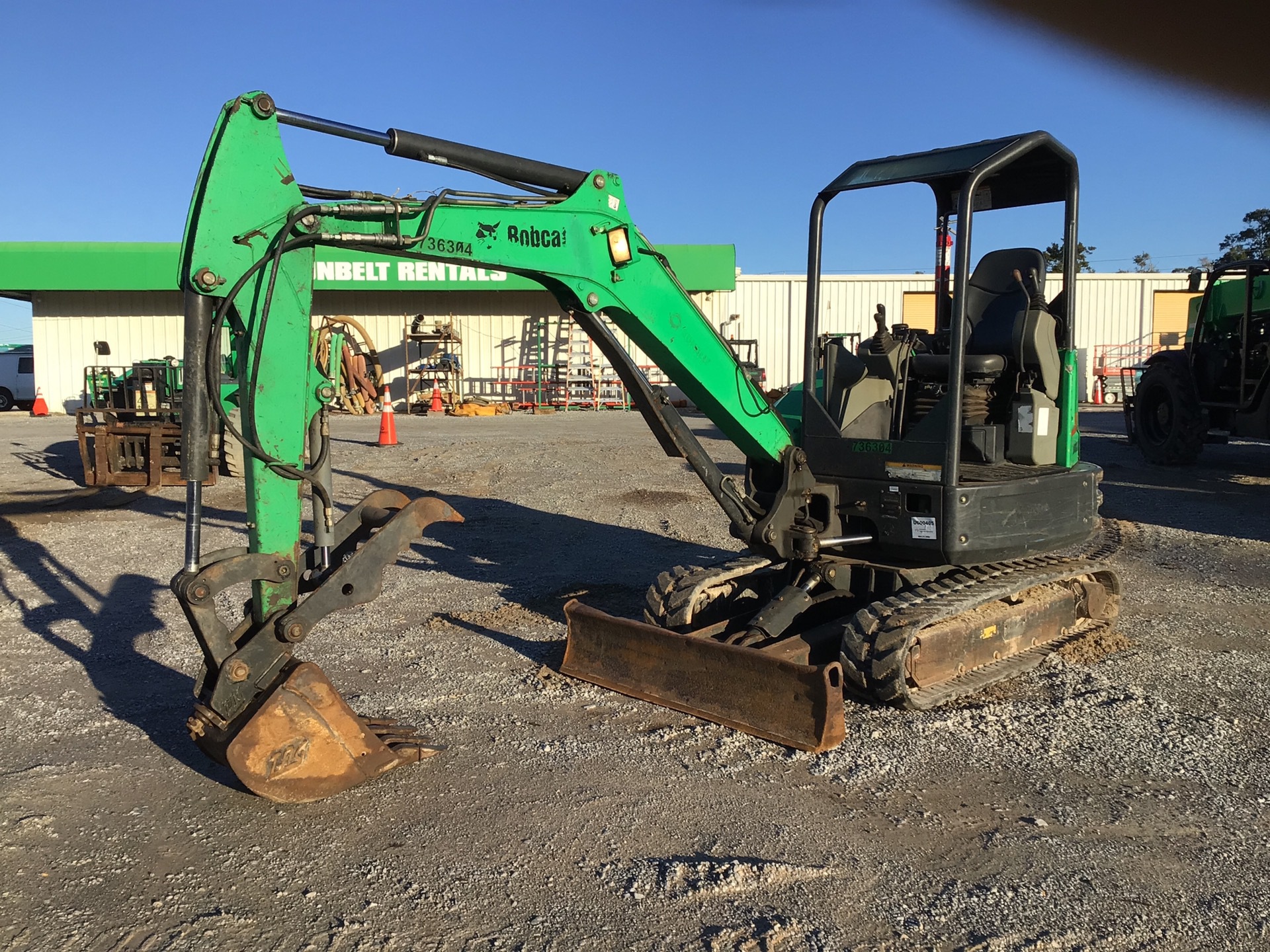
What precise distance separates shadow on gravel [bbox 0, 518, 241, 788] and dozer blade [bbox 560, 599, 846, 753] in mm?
2100

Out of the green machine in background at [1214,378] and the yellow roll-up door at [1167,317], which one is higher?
the yellow roll-up door at [1167,317]

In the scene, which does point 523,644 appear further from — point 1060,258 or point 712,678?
point 1060,258

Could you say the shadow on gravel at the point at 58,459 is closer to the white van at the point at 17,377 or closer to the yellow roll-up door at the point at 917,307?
the white van at the point at 17,377

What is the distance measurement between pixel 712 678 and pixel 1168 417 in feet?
41.3

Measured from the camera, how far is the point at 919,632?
5605mm

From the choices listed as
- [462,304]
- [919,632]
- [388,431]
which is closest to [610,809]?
[919,632]

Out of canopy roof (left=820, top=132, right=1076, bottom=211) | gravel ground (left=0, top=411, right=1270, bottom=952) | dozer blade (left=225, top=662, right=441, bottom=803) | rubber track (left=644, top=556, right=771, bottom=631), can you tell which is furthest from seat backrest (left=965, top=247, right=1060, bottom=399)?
dozer blade (left=225, top=662, right=441, bottom=803)

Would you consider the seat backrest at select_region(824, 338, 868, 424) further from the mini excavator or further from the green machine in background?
the green machine in background

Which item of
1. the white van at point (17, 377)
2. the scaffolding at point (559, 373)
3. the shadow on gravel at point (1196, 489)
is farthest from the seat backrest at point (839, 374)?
the white van at point (17, 377)

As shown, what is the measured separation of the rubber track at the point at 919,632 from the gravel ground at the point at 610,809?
0.16m

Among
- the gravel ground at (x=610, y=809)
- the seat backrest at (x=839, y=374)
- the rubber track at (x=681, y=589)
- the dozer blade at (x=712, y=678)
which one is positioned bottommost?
the gravel ground at (x=610, y=809)

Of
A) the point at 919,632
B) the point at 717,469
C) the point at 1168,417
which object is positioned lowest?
→ the point at 919,632

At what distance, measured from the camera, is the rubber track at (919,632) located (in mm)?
5430

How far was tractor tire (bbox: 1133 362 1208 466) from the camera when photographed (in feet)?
49.0
